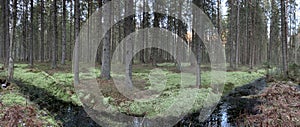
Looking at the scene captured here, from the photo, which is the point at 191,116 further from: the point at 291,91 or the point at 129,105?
the point at 291,91

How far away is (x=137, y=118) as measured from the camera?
28.1 ft

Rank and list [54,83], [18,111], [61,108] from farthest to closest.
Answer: [54,83] → [61,108] → [18,111]

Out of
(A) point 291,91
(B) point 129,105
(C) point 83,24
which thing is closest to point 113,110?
(B) point 129,105

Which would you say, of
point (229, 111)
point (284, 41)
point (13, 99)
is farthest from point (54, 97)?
point (284, 41)

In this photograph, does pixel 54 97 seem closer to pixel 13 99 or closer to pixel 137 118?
pixel 13 99

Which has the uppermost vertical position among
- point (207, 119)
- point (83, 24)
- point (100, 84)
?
point (83, 24)

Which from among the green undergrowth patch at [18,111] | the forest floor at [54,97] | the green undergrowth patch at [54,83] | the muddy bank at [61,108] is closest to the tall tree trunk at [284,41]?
the forest floor at [54,97]

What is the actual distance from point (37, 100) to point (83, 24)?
22246mm

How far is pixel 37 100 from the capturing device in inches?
396

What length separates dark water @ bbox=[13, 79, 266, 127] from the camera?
798 centimetres

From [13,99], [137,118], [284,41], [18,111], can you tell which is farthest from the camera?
[284,41]

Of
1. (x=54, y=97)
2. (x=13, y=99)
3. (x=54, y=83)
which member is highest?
(x=54, y=83)

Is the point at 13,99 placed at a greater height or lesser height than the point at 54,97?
greater

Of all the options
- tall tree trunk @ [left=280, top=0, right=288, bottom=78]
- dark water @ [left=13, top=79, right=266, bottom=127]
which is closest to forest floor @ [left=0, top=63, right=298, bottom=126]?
dark water @ [left=13, top=79, right=266, bottom=127]
